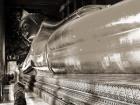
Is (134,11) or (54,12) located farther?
(54,12)

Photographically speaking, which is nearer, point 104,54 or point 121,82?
point 121,82

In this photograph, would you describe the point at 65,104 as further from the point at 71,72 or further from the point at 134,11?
the point at 134,11

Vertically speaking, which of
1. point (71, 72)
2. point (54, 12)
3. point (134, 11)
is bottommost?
point (71, 72)

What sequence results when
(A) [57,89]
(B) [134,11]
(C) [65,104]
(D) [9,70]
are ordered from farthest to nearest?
(D) [9,70] < (A) [57,89] < (C) [65,104] < (B) [134,11]

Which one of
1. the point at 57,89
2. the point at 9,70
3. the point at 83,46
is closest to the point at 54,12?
the point at 9,70

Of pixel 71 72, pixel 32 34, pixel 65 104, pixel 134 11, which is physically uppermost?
pixel 32 34

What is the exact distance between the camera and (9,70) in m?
5.57

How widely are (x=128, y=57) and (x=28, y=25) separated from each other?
2.53 m

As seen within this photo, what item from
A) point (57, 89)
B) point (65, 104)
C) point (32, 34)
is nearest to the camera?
point (65, 104)

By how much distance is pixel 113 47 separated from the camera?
0.84 metres

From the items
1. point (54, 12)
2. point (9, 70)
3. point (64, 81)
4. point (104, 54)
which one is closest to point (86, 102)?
point (104, 54)

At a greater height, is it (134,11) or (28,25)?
(28,25)

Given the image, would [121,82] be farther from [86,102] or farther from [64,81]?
[64,81]

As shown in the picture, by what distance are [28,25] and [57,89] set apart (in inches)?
74.3
